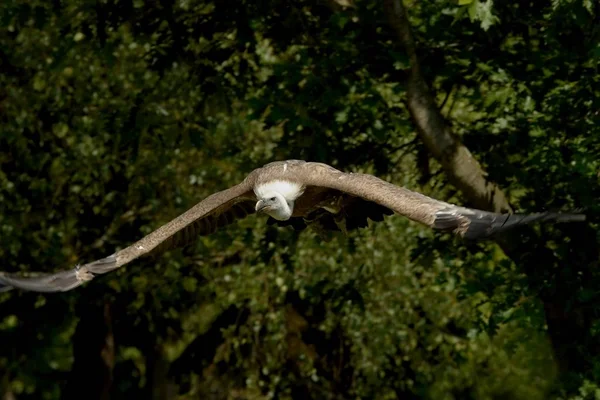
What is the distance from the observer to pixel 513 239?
813 centimetres

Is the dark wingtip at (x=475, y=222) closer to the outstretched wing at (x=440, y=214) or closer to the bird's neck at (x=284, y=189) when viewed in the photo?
the outstretched wing at (x=440, y=214)

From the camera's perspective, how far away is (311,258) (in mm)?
11211

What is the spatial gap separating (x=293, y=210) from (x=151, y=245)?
3.07ft

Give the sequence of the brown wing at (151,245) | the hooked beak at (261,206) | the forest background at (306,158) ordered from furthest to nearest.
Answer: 1. the forest background at (306,158)
2. the hooked beak at (261,206)
3. the brown wing at (151,245)

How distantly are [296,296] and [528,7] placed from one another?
380 cm

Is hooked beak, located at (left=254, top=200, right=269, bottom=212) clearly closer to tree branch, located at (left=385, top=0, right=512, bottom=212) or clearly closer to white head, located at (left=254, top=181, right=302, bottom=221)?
white head, located at (left=254, top=181, right=302, bottom=221)

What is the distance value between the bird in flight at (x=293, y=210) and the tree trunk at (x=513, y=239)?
1689 mm

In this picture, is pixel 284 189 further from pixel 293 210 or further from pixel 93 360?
pixel 93 360

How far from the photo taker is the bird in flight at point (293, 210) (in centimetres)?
582

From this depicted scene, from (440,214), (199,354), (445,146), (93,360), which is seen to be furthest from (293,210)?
(93,360)

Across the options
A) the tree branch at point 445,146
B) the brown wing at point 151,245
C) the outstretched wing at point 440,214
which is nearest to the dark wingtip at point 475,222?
the outstretched wing at point 440,214

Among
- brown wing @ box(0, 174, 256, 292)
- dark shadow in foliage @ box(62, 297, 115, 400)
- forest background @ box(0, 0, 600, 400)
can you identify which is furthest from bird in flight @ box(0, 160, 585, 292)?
dark shadow in foliage @ box(62, 297, 115, 400)

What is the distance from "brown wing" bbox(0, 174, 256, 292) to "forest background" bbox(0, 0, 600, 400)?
1224 mm

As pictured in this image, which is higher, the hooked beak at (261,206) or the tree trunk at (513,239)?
the hooked beak at (261,206)
